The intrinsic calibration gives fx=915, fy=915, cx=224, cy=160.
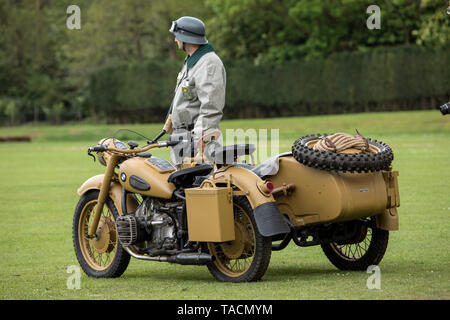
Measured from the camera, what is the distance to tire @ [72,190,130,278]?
8.89 metres

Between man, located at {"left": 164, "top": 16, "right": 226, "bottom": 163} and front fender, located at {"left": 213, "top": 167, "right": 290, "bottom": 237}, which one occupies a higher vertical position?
man, located at {"left": 164, "top": 16, "right": 226, "bottom": 163}

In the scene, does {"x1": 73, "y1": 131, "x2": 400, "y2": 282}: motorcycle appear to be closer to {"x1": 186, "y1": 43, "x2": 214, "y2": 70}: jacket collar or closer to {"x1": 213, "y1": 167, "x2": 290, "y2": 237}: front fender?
{"x1": 213, "y1": 167, "x2": 290, "y2": 237}: front fender

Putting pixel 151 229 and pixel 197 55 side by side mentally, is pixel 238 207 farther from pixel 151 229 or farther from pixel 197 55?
pixel 197 55

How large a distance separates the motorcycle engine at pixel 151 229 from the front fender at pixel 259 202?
76 centimetres

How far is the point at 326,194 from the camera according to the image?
7.80 metres

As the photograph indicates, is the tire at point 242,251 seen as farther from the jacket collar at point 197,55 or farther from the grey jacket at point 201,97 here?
the jacket collar at point 197,55

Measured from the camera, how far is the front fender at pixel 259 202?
7.68 meters

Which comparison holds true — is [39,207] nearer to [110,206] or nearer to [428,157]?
[110,206]

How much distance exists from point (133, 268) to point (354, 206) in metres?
3.10

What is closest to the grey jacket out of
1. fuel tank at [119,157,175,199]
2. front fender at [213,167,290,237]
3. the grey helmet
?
the grey helmet

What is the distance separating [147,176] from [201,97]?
0.94 meters

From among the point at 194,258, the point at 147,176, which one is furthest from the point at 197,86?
the point at 194,258

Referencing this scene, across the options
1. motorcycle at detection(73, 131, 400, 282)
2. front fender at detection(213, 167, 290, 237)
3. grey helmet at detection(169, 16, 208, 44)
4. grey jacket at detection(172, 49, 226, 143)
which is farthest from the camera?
grey helmet at detection(169, 16, 208, 44)

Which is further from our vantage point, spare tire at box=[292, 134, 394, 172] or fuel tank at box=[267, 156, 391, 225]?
fuel tank at box=[267, 156, 391, 225]
